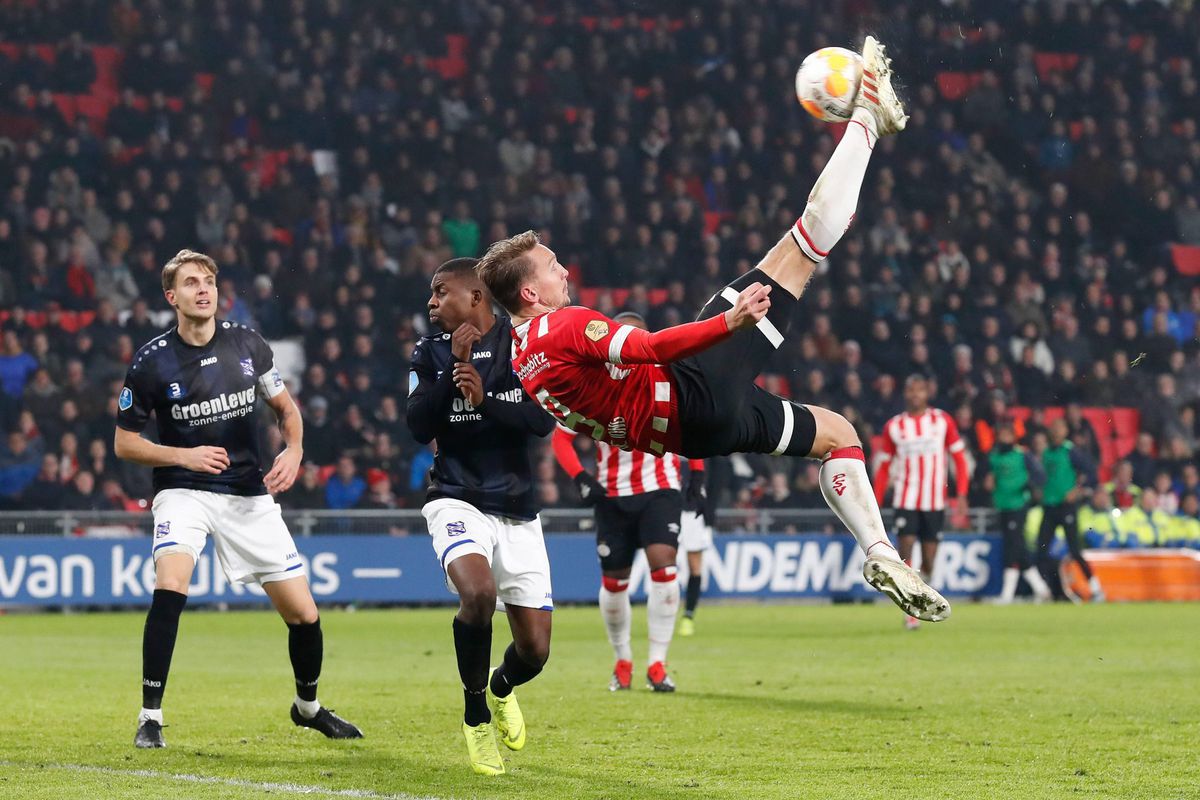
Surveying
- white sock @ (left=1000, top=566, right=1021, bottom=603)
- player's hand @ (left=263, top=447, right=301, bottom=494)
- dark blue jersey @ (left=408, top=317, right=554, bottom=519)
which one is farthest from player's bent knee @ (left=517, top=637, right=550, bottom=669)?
white sock @ (left=1000, top=566, right=1021, bottom=603)

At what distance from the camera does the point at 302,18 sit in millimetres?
25062

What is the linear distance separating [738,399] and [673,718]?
9.60ft

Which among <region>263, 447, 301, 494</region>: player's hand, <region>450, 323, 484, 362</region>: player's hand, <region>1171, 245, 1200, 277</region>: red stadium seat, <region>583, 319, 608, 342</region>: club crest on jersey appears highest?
<region>1171, 245, 1200, 277</region>: red stadium seat

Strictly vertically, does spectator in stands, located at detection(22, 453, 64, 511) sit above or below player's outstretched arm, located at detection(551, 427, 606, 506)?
below

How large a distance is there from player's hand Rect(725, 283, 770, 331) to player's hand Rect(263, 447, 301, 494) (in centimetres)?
290

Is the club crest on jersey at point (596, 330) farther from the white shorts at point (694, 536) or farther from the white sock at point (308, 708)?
the white shorts at point (694, 536)

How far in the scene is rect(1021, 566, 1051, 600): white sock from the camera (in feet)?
68.2

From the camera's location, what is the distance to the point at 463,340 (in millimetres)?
7180

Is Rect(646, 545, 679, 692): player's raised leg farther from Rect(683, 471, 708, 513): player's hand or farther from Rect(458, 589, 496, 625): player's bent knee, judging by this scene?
Rect(683, 471, 708, 513): player's hand

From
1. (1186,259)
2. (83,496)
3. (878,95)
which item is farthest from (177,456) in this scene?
(1186,259)

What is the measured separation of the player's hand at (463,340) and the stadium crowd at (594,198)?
10726 mm

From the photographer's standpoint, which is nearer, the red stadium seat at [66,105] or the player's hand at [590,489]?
the player's hand at [590,489]

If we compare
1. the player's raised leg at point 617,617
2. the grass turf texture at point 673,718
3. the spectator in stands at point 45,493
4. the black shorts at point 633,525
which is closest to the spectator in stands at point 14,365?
the spectator in stands at point 45,493

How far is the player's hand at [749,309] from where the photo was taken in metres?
5.70
